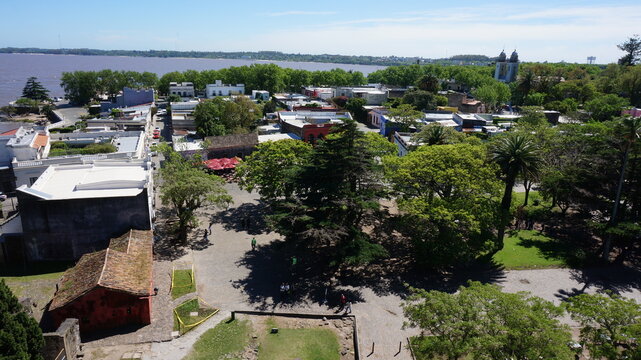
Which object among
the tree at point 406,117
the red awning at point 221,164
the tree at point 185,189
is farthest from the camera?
the tree at point 406,117

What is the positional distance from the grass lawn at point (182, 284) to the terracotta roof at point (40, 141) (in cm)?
2556

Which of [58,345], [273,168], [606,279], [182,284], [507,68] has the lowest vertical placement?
[606,279]

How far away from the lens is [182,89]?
389ft

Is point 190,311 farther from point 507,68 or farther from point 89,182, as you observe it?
point 507,68

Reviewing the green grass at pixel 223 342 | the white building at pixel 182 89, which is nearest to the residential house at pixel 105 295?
the green grass at pixel 223 342

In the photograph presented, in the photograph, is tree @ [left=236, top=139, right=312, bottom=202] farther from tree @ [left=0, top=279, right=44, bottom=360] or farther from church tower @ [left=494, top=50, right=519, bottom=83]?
church tower @ [left=494, top=50, right=519, bottom=83]

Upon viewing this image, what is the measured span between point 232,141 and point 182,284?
3485cm

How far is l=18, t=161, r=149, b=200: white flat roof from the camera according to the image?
28984 mm

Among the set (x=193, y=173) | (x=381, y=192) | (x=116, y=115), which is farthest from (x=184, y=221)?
(x=116, y=115)

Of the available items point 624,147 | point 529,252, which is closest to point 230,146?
point 529,252

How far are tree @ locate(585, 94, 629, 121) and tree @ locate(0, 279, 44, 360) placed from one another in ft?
306

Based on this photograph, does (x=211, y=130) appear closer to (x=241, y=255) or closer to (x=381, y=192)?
(x=241, y=255)

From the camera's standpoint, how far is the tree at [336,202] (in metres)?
26.4

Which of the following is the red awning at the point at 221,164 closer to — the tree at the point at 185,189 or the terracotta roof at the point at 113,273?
the tree at the point at 185,189
